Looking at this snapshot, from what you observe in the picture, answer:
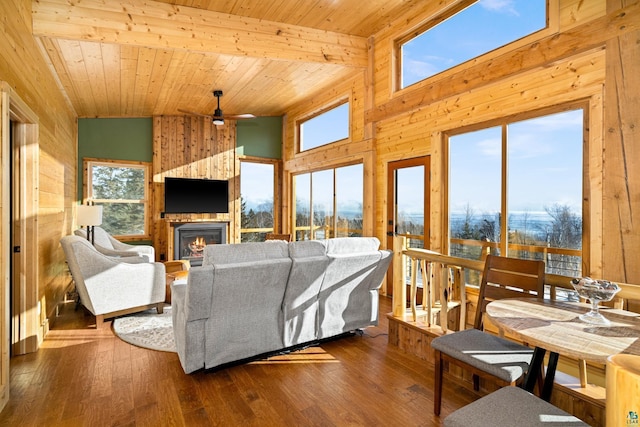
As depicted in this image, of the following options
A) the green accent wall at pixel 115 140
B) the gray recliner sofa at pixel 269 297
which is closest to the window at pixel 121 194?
the green accent wall at pixel 115 140

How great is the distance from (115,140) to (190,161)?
1.42 meters

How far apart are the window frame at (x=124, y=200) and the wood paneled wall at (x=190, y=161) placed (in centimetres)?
12

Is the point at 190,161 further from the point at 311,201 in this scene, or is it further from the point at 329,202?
the point at 329,202

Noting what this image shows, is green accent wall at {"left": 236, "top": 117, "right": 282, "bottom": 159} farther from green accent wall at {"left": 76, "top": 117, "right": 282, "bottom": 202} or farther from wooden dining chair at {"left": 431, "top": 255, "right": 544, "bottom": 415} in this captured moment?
wooden dining chair at {"left": 431, "top": 255, "right": 544, "bottom": 415}

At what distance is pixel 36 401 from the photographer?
2.48m

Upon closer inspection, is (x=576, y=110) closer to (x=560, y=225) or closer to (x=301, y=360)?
(x=560, y=225)

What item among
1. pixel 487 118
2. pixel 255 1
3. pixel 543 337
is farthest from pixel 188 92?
pixel 543 337

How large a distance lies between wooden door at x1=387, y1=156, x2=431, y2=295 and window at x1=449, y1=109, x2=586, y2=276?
41 cm

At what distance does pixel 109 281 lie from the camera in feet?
Answer: 12.8

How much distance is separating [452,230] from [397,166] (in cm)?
129

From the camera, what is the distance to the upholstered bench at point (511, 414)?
139 centimetres

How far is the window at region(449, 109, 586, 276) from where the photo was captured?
3.33 m

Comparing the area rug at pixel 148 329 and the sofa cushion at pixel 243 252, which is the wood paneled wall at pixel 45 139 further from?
the sofa cushion at pixel 243 252

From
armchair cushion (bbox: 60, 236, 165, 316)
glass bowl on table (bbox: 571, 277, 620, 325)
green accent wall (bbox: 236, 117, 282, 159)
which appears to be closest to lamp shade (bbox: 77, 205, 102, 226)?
armchair cushion (bbox: 60, 236, 165, 316)
